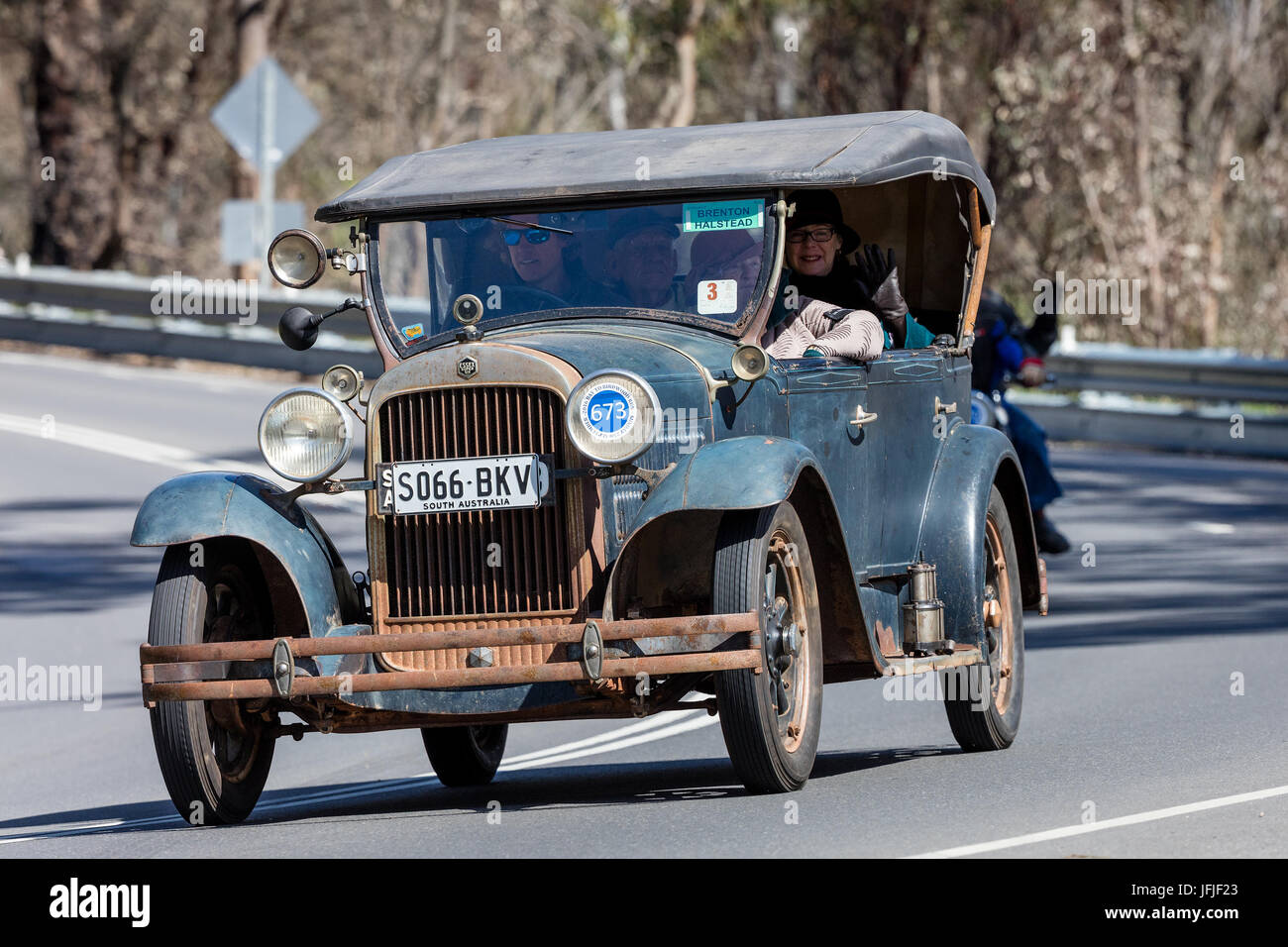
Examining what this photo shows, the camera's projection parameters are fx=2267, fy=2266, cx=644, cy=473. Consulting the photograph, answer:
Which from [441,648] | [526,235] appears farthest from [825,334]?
[441,648]

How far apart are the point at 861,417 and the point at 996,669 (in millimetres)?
1527

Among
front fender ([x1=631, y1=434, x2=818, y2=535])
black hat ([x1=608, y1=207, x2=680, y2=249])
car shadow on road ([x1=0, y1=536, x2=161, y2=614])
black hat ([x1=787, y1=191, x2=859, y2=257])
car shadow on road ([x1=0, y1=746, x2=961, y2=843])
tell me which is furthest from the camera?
car shadow on road ([x1=0, y1=536, x2=161, y2=614])

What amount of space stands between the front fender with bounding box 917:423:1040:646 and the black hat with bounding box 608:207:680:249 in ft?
5.33

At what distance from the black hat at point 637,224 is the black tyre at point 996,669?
1.84m

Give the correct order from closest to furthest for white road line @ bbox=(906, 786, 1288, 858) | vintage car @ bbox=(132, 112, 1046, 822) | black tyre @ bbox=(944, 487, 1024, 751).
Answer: white road line @ bbox=(906, 786, 1288, 858), vintage car @ bbox=(132, 112, 1046, 822), black tyre @ bbox=(944, 487, 1024, 751)

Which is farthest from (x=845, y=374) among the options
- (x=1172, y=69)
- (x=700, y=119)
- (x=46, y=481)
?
(x=700, y=119)

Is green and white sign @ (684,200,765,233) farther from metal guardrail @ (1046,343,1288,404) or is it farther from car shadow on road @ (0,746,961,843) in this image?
metal guardrail @ (1046,343,1288,404)

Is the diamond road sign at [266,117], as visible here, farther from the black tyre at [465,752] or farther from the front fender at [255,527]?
the front fender at [255,527]

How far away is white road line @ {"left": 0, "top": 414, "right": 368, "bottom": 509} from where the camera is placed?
62.3 ft

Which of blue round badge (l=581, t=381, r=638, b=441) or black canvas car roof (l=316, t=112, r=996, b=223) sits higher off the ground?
black canvas car roof (l=316, t=112, r=996, b=223)

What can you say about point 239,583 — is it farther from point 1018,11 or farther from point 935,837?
point 1018,11

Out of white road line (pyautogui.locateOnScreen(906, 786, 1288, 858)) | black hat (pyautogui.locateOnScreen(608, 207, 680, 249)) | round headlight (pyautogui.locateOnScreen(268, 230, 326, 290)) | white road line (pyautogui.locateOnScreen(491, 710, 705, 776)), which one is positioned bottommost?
white road line (pyautogui.locateOnScreen(491, 710, 705, 776))

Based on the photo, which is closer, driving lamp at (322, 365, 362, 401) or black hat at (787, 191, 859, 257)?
driving lamp at (322, 365, 362, 401)

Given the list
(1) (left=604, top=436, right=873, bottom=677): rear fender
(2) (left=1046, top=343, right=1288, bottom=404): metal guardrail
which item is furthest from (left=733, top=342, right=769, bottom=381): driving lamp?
(2) (left=1046, top=343, right=1288, bottom=404): metal guardrail
